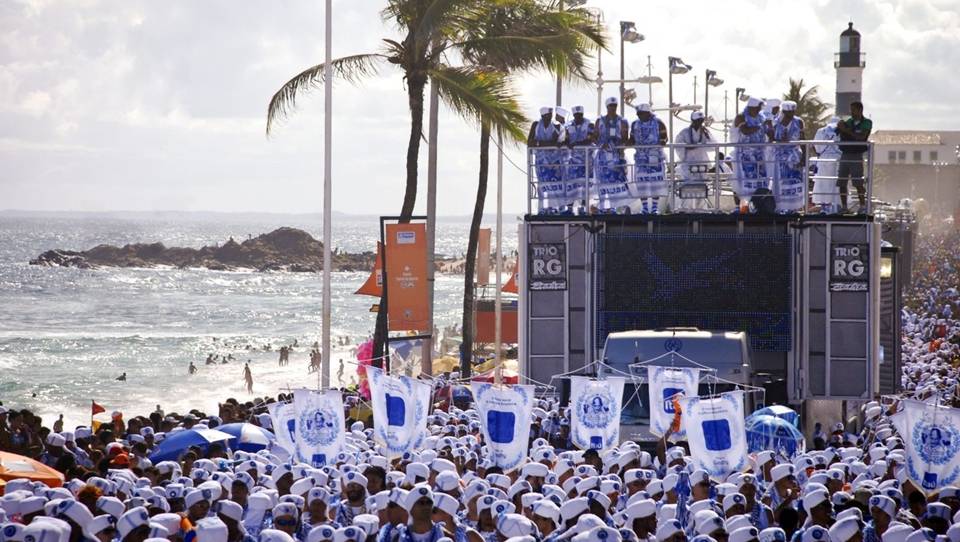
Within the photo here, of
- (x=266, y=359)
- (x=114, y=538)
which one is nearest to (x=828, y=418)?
(x=114, y=538)

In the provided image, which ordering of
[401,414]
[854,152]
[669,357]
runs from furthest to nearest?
[854,152], [669,357], [401,414]

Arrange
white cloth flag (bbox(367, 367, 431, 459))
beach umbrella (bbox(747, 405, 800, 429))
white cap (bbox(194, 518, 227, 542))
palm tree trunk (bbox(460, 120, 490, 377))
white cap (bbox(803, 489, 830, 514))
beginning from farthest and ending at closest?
1. palm tree trunk (bbox(460, 120, 490, 377))
2. beach umbrella (bbox(747, 405, 800, 429))
3. white cloth flag (bbox(367, 367, 431, 459))
4. white cap (bbox(803, 489, 830, 514))
5. white cap (bbox(194, 518, 227, 542))

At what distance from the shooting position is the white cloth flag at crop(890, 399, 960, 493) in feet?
42.9

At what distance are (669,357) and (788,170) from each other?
3732 mm

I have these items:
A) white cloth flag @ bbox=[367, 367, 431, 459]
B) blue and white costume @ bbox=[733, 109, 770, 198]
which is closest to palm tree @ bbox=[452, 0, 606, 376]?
blue and white costume @ bbox=[733, 109, 770, 198]

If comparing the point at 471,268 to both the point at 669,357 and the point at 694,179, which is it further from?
the point at 669,357

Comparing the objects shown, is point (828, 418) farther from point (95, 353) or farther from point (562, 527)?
point (95, 353)

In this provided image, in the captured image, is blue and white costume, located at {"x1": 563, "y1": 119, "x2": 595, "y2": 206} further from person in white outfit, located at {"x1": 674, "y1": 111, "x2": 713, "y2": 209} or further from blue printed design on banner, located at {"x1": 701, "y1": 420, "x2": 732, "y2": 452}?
blue printed design on banner, located at {"x1": 701, "y1": 420, "x2": 732, "y2": 452}

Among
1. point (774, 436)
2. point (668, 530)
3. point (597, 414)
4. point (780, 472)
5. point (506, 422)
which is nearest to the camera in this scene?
point (668, 530)

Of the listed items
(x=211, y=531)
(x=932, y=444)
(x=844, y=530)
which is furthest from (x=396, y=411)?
(x=844, y=530)

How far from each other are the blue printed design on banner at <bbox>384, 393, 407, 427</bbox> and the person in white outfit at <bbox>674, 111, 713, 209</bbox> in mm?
7087

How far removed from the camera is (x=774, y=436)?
52.3ft

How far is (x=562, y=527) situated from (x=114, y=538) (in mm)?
2959

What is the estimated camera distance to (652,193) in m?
20.6
